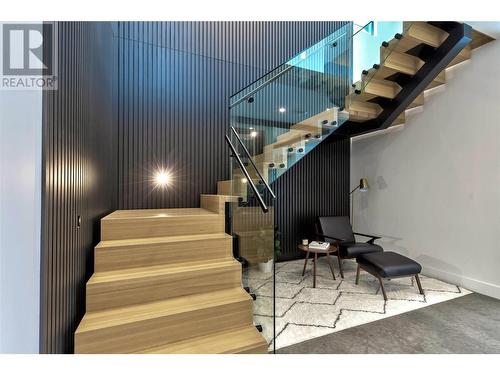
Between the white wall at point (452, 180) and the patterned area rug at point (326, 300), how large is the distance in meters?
0.45

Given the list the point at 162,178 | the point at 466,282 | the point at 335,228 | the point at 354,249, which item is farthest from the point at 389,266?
the point at 162,178

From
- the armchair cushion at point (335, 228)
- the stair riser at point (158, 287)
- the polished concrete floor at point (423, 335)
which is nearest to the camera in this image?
the stair riser at point (158, 287)

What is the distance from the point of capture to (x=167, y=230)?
101 inches

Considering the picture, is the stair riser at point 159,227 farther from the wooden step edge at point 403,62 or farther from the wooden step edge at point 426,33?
the wooden step edge at point 426,33

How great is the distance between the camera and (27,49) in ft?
4.11

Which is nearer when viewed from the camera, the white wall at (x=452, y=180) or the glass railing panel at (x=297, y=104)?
the white wall at (x=452, y=180)

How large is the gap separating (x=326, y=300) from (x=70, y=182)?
297 cm

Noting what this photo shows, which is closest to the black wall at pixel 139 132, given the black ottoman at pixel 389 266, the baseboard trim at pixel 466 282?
the black ottoman at pixel 389 266

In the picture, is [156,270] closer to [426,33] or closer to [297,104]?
[297,104]

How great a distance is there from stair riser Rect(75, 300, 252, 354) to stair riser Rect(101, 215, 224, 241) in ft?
3.13

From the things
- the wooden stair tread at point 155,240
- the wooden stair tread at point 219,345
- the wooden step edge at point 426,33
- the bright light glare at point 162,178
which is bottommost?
the wooden stair tread at point 219,345

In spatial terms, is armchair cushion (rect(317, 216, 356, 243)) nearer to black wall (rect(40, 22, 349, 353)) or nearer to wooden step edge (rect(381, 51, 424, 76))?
black wall (rect(40, 22, 349, 353))

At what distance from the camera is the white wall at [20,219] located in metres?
1.10
